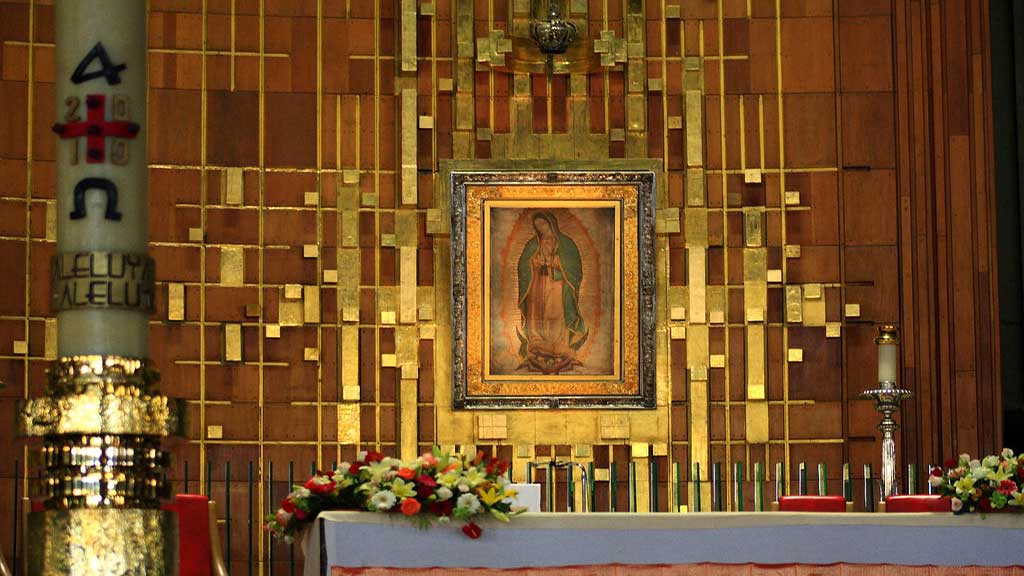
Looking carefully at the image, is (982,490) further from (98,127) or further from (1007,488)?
(98,127)

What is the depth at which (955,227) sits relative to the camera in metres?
11.6

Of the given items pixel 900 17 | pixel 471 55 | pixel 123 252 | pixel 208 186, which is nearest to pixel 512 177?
pixel 471 55

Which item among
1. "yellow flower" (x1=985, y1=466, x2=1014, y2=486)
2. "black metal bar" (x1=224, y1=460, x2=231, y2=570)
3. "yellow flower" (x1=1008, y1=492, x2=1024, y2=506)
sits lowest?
"black metal bar" (x1=224, y1=460, x2=231, y2=570)

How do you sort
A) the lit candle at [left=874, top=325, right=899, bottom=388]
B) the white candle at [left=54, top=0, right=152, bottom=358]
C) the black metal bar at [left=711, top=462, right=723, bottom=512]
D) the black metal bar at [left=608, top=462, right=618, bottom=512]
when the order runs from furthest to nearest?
1. the black metal bar at [left=608, top=462, right=618, bottom=512]
2. the black metal bar at [left=711, top=462, right=723, bottom=512]
3. the lit candle at [left=874, top=325, right=899, bottom=388]
4. the white candle at [left=54, top=0, right=152, bottom=358]

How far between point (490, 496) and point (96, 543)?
6.44 feet

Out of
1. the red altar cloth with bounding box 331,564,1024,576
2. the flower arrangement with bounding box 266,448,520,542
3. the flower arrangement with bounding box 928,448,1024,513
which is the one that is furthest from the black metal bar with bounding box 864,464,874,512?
the flower arrangement with bounding box 266,448,520,542

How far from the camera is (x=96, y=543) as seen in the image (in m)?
5.41

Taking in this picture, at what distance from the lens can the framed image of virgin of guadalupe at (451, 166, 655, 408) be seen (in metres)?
11.6

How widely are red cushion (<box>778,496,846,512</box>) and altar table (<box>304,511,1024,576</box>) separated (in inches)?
96.0

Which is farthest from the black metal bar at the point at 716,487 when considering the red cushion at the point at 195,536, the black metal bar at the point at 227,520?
the red cushion at the point at 195,536

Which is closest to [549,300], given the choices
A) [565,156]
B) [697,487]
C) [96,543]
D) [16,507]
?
[565,156]

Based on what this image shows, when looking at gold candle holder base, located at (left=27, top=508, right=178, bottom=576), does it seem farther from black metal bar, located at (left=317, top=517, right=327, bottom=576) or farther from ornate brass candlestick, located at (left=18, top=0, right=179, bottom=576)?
black metal bar, located at (left=317, top=517, right=327, bottom=576)

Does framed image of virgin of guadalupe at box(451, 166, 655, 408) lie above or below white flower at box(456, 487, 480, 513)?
above

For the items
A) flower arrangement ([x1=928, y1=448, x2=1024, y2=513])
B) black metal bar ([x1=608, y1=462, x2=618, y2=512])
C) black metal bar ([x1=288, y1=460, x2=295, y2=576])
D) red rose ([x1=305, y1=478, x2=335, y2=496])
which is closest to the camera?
red rose ([x1=305, y1=478, x2=335, y2=496])
